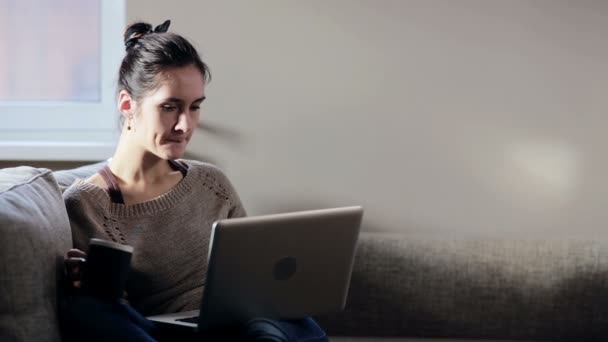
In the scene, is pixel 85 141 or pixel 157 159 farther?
pixel 85 141

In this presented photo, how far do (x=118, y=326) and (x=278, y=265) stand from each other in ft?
0.98

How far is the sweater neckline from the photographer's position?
1924 millimetres

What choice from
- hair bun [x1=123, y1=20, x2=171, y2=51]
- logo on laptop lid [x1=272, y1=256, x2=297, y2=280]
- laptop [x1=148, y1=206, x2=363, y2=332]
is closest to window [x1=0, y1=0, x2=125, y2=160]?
hair bun [x1=123, y1=20, x2=171, y2=51]

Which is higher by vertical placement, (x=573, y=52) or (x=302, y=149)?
(x=573, y=52)

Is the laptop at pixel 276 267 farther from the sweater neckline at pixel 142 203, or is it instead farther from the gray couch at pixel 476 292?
the gray couch at pixel 476 292

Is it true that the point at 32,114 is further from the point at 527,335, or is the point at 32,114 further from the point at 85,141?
the point at 527,335

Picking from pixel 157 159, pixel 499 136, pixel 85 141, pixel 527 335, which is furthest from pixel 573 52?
pixel 85 141

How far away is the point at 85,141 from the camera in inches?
107

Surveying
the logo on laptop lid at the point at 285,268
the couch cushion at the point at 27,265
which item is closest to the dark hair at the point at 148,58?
the couch cushion at the point at 27,265

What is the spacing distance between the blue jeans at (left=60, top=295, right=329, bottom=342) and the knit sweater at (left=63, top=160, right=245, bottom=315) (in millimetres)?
204

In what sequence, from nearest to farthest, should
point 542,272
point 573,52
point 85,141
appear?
point 542,272 → point 573,52 → point 85,141

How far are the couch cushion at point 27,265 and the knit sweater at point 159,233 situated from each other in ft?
0.63

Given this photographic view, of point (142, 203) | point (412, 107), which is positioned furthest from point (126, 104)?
point (412, 107)

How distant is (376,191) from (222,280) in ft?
3.16
